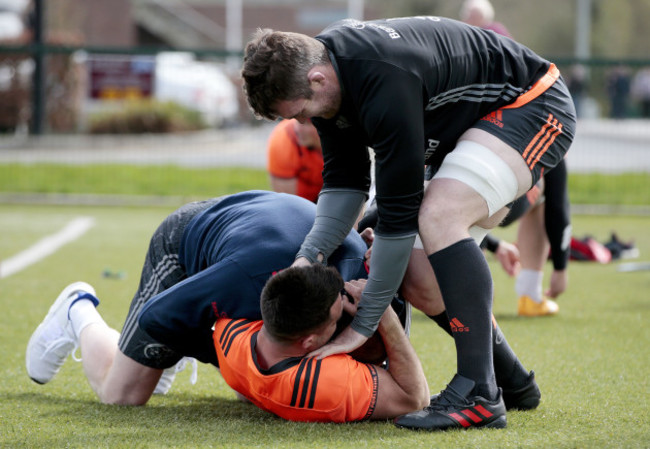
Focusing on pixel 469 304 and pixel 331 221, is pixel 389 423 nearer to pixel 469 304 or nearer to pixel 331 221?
pixel 469 304

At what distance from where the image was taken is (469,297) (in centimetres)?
343

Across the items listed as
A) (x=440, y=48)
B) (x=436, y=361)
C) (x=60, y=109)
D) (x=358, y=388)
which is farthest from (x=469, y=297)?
(x=60, y=109)

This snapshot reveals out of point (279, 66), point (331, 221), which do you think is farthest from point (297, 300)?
point (279, 66)

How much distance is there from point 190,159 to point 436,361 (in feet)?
32.7

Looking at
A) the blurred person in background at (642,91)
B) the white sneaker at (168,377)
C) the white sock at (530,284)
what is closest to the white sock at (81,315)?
the white sneaker at (168,377)

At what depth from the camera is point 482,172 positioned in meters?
3.47

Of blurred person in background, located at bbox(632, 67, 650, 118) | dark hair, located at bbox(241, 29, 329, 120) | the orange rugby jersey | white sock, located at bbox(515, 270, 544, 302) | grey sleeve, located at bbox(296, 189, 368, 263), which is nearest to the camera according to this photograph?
dark hair, located at bbox(241, 29, 329, 120)

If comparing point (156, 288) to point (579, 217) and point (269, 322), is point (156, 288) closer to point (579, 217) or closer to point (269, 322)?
point (269, 322)

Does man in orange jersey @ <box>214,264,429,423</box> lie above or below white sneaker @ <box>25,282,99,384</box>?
above

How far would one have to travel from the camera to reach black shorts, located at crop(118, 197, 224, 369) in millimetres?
4008

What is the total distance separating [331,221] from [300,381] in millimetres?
680

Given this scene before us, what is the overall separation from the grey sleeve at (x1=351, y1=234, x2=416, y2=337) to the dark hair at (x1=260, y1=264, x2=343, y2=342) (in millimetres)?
139

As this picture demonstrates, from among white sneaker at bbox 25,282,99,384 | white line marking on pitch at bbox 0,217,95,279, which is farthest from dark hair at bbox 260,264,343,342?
white line marking on pitch at bbox 0,217,95,279

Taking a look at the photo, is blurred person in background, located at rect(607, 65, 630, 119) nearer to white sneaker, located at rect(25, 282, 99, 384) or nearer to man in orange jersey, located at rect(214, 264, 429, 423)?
white sneaker, located at rect(25, 282, 99, 384)
